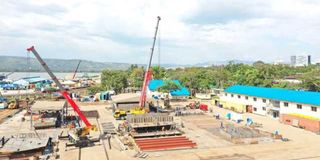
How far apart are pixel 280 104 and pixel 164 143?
23.6m

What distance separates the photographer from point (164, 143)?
105 ft

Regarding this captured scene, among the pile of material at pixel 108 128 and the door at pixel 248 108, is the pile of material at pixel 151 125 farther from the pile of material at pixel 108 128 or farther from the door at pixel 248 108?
the door at pixel 248 108

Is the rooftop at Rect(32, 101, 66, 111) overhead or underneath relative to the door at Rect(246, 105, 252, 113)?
overhead

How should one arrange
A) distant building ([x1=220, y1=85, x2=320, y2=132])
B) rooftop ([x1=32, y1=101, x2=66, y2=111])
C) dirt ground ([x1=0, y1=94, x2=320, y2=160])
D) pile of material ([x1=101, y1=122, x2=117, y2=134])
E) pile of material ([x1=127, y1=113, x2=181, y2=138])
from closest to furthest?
dirt ground ([x1=0, y1=94, x2=320, y2=160]) < pile of material ([x1=127, y1=113, x2=181, y2=138]) < pile of material ([x1=101, y1=122, x2=117, y2=134]) < distant building ([x1=220, y1=85, x2=320, y2=132]) < rooftop ([x1=32, y1=101, x2=66, y2=111])

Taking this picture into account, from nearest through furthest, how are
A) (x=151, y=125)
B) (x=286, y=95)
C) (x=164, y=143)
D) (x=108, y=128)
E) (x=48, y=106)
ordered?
(x=164, y=143) < (x=151, y=125) < (x=108, y=128) < (x=48, y=106) < (x=286, y=95)

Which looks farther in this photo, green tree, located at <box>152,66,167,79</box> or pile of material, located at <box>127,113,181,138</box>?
green tree, located at <box>152,66,167,79</box>

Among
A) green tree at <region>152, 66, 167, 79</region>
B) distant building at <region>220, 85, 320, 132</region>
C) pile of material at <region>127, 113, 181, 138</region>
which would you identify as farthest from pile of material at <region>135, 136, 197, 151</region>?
green tree at <region>152, 66, 167, 79</region>

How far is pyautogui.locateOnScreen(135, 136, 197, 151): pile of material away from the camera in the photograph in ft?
102

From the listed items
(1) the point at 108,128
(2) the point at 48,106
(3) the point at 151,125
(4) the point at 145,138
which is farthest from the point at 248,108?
(2) the point at 48,106

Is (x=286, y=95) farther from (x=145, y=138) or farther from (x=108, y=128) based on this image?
(x=108, y=128)

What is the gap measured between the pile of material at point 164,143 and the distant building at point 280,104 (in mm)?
17673

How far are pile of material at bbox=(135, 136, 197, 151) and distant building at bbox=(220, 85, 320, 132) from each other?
17.7m

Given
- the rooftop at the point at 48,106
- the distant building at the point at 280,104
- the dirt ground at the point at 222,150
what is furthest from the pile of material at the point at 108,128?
the distant building at the point at 280,104

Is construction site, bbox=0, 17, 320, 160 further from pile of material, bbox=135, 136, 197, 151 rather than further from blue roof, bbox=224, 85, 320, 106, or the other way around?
blue roof, bbox=224, 85, 320, 106
